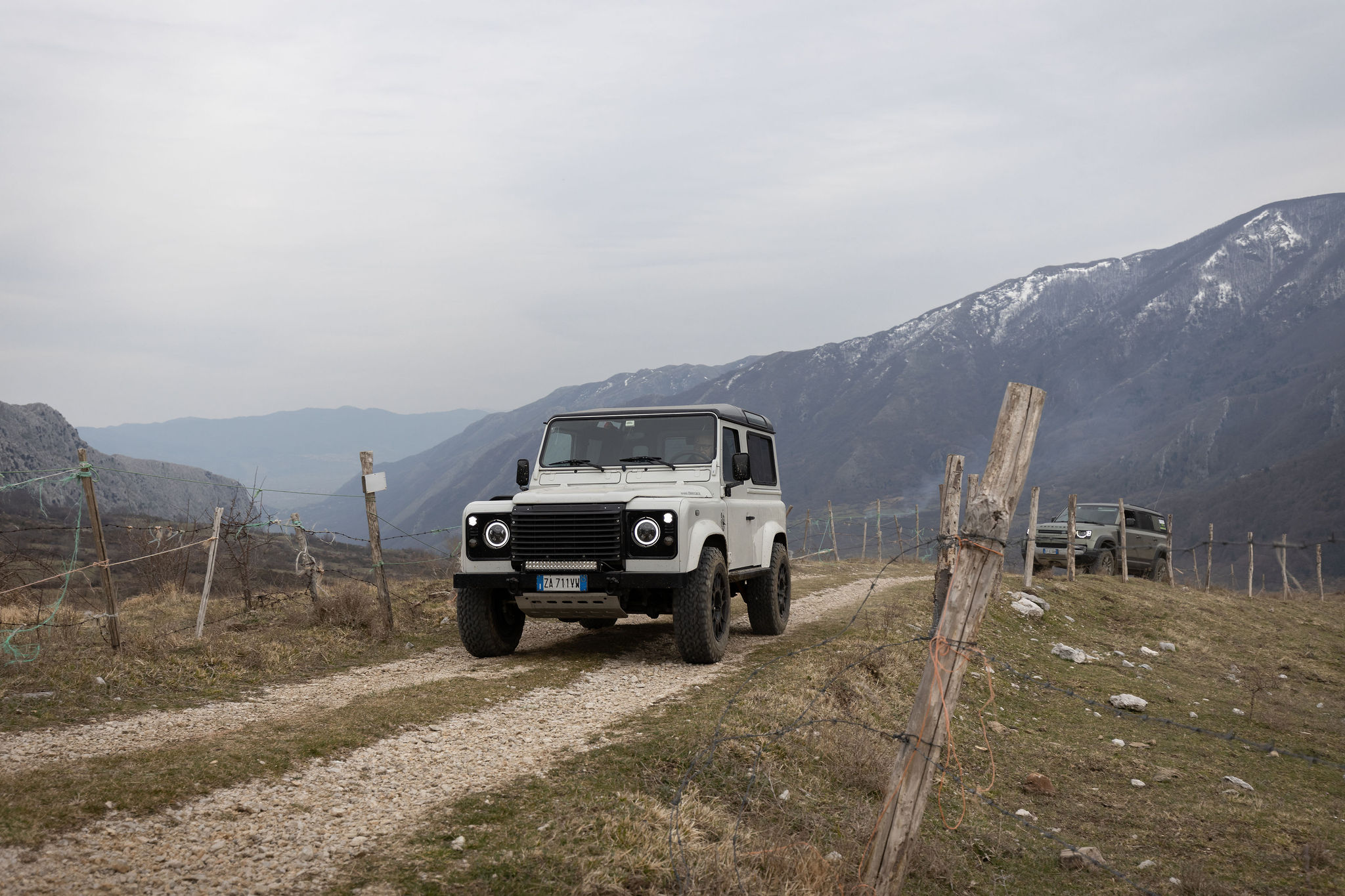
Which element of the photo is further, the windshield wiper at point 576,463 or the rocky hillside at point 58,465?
the rocky hillside at point 58,465

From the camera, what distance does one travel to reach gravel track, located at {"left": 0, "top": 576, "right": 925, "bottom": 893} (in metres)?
4.00

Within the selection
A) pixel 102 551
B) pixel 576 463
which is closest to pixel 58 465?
pixel 102 551

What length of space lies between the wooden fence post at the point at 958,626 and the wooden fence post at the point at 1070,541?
54.5 feet

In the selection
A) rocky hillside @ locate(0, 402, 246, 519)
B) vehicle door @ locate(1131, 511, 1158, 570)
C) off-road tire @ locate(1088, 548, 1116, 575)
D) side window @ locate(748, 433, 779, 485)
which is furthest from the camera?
rocky hillside @ locate(0, 402, 246, 519)

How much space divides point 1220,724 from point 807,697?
550cm

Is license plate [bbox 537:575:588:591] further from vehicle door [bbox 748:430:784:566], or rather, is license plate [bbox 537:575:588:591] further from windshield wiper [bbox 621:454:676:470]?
vehicle door [bbox 748:430:784:566]

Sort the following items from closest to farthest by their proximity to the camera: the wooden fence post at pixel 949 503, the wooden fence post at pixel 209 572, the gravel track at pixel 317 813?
the gravel track at pixel 317 813 < the wooden fence post at pixel 949 503 < the wooden fence post at pixel 209 572

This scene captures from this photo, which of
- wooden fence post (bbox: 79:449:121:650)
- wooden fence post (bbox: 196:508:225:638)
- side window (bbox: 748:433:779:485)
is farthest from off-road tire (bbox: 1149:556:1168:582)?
wooden fence post (bbox: 79:449:121:650)

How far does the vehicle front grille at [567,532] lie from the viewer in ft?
28.9

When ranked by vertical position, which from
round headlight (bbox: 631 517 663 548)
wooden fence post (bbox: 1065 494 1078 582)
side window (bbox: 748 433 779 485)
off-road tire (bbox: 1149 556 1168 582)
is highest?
side window (bbox: 748 433 779 485)

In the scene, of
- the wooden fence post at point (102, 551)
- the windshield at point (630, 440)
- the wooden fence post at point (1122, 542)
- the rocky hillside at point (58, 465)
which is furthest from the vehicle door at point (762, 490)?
the rocky hillside at point (58, 465)

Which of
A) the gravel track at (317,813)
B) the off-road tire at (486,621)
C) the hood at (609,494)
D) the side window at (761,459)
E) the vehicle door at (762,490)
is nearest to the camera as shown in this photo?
the gravel track at (317,813)

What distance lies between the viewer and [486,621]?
9.64 metres

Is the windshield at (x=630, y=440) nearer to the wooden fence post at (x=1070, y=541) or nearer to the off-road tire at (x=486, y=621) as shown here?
the off-road tire at (x=486, y=621)
